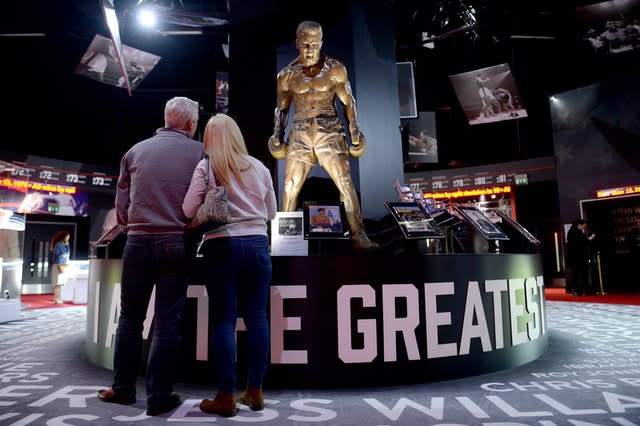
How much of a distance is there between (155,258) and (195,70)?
10.8 m

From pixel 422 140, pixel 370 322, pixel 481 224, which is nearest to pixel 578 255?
pixel 422 140

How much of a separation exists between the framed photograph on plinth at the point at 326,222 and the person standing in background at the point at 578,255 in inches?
327

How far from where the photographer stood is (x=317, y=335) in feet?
9.01

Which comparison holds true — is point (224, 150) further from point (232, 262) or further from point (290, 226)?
point (290, 226)

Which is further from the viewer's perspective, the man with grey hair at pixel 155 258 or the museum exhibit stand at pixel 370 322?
the museum exhibit stand at pixel 370 322

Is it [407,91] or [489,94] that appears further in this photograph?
[489,94]

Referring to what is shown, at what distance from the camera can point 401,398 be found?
2449 mm

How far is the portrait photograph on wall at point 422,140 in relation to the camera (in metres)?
11.5

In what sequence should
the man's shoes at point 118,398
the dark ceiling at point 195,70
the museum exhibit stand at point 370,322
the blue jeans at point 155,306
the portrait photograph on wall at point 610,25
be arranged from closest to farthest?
the blue jeans at point 155,306 < the man's shoes at point 118,398 < the museum exhibit stand at point 370,322 < the portrait photograph on wall at point 610,25 < the dark ceiling at point 195,70

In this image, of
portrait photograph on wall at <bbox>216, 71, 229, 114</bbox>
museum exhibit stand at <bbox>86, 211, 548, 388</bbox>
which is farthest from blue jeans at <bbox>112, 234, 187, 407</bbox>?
portrait photograph on wall at <bbox>216, 71, 229, 114</bbox>

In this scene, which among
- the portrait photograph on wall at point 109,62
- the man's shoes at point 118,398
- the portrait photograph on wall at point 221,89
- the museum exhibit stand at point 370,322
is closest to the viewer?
the man's shoes at point 118,398

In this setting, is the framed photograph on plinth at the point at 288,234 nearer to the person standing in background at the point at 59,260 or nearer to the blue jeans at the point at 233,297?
the blue jeans at the point at 233,297

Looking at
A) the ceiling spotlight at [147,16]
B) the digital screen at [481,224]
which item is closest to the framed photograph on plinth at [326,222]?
the digital screen at [481,224]

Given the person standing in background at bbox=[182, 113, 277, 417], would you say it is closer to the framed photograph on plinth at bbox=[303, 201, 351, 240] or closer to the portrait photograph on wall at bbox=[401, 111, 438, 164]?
the framed photograph on plinth at bbox=[303, 201, 351, 240]
